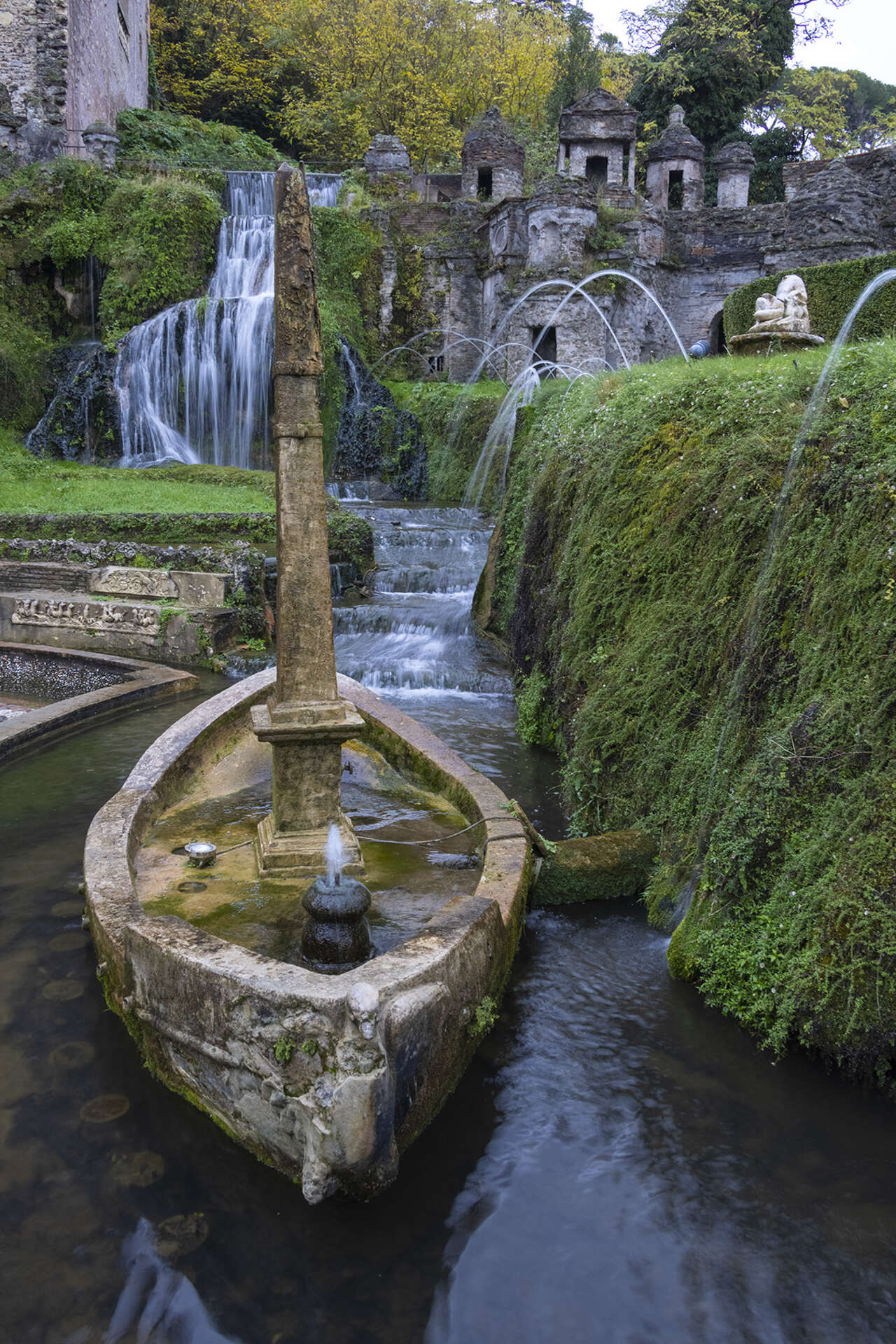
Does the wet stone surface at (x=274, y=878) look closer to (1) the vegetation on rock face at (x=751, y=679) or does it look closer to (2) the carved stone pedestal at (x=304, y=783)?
(2) the carved stone pedestal at (x=304, y=783)

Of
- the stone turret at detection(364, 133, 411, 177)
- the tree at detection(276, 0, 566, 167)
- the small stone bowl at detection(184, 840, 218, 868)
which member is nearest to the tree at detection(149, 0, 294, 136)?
the tree at detection(276, 0, 566, 167)

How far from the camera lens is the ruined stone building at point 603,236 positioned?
22312 millimetres

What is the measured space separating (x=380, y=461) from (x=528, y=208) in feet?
27.3

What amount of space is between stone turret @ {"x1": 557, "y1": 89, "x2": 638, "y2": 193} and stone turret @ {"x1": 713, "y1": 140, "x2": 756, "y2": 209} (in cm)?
306

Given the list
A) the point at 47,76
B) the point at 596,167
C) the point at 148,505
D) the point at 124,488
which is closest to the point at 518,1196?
the point at 148,505

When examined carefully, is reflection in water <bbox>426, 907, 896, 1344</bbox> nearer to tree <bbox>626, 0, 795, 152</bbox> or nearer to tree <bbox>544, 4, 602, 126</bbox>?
tree <bbox>626, 0, 795, 152</bbox>

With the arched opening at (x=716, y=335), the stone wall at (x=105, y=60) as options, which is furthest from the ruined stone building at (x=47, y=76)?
the arched opening at (x=716, y=335)

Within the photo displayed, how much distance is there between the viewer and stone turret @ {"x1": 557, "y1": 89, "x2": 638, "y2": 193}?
27000 millimetres

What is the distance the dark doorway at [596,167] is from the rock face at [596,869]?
88.0 ft

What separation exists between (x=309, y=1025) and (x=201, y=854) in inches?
76.0

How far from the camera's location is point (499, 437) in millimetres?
17125

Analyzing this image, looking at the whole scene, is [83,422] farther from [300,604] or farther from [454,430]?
[300,604]

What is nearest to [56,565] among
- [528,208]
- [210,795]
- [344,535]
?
[344,535]

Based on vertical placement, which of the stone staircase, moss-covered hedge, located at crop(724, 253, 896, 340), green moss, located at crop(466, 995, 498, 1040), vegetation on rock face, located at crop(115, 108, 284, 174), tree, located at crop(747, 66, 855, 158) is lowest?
green moss, located at crop(466, 995, 498, 1040)
